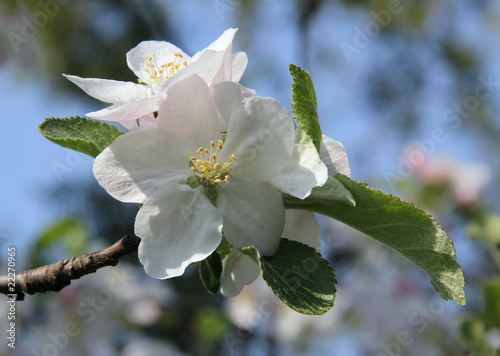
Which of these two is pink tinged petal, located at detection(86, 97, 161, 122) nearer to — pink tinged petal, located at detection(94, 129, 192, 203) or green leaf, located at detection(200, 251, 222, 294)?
pink tinged petal, located at detection(94, 129, 192, 203)

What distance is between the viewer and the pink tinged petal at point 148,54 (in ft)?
2.82

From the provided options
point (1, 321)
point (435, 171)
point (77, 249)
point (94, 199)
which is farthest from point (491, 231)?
point (94, 199)

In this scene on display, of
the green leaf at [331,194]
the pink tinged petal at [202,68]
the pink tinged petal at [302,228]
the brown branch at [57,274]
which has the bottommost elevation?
the brown branch at [57,274]

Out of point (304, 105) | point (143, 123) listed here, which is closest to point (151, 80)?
point (143, 123)

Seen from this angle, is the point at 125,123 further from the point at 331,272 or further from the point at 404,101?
the point at 404,101

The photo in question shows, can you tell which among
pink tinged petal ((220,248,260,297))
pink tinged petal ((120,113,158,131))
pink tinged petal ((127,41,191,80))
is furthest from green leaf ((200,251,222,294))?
pink tinged petal ((127,41,191,80))

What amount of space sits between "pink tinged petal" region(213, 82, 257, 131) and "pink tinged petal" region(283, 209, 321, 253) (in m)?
0.17

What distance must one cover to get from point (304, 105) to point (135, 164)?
0.22 metres

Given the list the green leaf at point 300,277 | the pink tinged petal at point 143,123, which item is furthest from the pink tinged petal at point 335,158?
the pink tinged petal at point 143,123

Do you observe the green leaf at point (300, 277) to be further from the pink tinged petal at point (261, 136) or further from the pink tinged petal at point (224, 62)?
the pink tinged petal at point (224, 62)

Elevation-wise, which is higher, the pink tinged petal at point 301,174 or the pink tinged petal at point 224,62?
the pink tinged petal at point 224,62

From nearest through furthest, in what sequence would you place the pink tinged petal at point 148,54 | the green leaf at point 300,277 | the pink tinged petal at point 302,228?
1. the green leaf at point 300,277
2. the pink tinged petal at point 302,228
3. the pink tinged petal at point 148,54

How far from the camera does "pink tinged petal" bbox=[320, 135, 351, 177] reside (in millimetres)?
706

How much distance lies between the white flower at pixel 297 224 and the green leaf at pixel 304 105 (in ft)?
0.06
